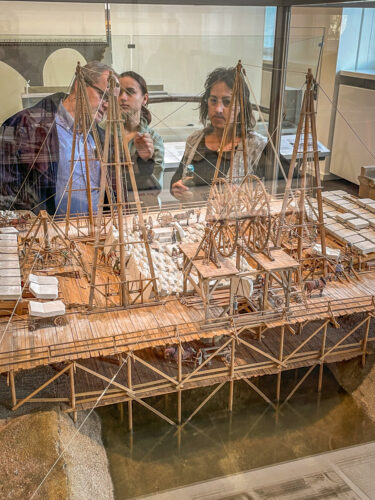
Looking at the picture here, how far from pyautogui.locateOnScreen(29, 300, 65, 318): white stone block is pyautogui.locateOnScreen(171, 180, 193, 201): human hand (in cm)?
636

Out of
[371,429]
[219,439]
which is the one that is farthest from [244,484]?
[371,429]

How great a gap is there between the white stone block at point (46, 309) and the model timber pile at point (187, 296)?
28mm

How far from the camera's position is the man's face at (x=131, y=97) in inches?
708

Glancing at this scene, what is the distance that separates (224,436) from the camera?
1548 centimetres

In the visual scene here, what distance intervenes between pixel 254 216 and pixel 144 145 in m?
5.23

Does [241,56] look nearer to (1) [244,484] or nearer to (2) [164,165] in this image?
(2) [164,165]

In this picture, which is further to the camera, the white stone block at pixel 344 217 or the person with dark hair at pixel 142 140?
the white stone block at pixel 344 217

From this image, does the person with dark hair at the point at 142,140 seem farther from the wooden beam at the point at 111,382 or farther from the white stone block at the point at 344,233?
the wooden beam at the point at 111,382

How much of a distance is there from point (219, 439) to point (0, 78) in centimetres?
1171

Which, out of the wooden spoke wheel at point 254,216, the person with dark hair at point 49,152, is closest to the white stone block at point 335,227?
the wooden spoke wheel at point 254,216

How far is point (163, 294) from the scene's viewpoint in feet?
52.4

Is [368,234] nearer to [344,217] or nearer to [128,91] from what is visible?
[344,217]

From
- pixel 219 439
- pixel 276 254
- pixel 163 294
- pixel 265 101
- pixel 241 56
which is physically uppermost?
pixel 241 56

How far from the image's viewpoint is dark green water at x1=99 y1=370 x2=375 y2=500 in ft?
47.1
